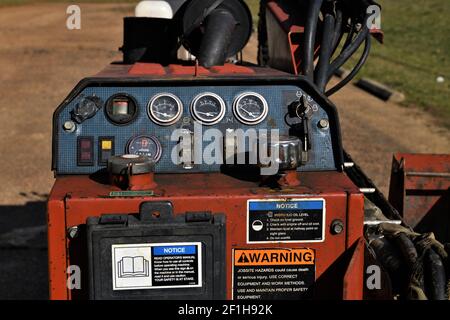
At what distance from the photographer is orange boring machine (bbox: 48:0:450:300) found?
3.72 metres

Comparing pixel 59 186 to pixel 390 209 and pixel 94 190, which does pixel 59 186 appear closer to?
pixel 94 190

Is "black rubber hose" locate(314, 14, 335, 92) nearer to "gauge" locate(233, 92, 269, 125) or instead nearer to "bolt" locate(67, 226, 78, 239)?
"gauge" locate(233, 92, 269, 125)

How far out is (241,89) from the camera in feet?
14.4

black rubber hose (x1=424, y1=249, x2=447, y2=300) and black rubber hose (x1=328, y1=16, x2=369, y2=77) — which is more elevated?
black rubber hose (x1=328, y1=16, x2=369, y2=77)

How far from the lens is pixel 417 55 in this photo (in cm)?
2039

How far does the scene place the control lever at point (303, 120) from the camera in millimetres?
4230

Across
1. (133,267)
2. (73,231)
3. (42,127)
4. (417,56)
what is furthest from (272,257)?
(417,56)

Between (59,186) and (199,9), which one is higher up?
(199,9)

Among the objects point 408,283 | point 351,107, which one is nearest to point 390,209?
point 408,283

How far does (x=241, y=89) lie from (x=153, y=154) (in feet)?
2.20

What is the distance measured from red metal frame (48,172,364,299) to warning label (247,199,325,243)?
0.10 feet

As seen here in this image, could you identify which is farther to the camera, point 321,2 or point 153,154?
point 321,2

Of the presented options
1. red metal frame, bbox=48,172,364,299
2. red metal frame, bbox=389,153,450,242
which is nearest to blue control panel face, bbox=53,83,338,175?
red metal frame, bbox=48,172,364,299

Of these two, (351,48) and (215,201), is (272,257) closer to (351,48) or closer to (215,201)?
A: (215,201)
